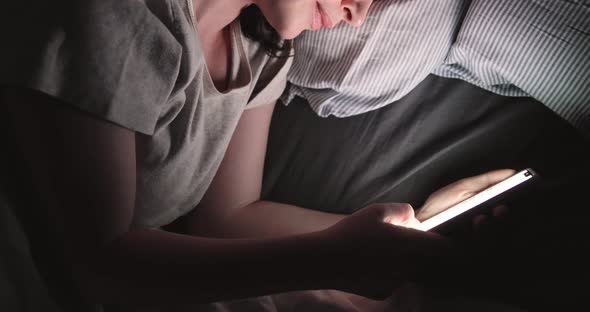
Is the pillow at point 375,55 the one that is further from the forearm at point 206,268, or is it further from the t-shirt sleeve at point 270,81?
the forearm at point 206,268

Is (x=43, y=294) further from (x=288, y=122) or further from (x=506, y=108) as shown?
(x=506, y=108)

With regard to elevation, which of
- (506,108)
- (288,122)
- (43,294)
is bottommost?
(43,294)

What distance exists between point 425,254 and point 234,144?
0.59 m

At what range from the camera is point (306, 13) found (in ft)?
2.76

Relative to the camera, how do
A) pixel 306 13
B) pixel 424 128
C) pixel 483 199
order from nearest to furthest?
1. pixel 483 199
2. pixel 306 13
3. pixel 424 128

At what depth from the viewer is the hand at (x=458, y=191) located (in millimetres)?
900

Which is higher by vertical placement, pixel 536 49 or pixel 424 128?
pixel 536 49

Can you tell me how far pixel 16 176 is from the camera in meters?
0.68

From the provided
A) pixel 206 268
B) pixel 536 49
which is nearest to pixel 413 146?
pixel 536 49

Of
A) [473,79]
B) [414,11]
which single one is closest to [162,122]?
[414,11]

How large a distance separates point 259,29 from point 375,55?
0.29 metres

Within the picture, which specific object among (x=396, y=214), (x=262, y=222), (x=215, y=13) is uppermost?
(x=215, y=13)

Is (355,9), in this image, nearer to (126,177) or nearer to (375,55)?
(375,55)

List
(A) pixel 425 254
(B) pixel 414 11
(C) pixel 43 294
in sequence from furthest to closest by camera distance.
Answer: (B) pixel 414 11 → (C) pixel 43 294 → (A) pixel 425 254
